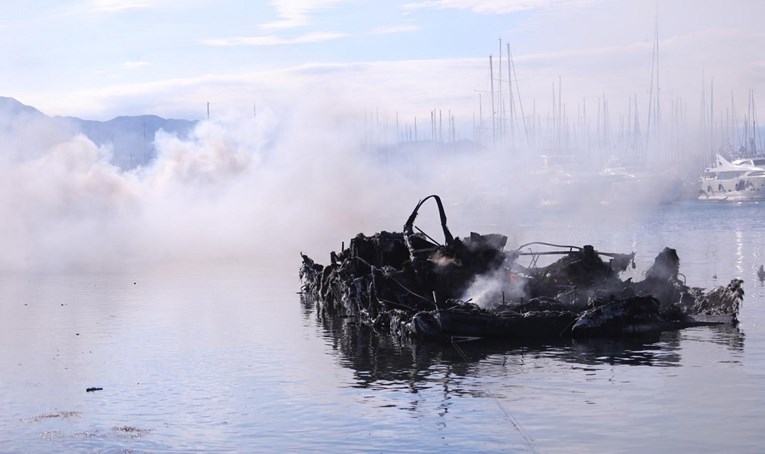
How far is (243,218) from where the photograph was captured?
124 metres

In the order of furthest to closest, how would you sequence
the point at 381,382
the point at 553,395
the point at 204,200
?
1. the point at 204,200
2. the point at 381,382
3. the point at 553,395

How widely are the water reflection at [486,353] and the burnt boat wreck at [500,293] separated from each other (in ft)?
2.37

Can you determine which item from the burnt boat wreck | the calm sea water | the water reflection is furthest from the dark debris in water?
the burnt boat wreck

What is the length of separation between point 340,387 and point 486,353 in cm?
743

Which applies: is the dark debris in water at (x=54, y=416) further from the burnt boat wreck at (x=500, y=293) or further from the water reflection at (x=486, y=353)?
the burnt boat wreck at (x=500, y=293)

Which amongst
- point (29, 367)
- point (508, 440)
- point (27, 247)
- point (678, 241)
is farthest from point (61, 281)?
point (678, 241)

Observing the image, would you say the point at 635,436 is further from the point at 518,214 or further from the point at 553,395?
the point at 518,214

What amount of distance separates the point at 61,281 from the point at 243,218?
49.4 m

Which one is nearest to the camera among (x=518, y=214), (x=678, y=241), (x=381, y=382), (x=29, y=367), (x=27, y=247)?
(x=381, y=382)

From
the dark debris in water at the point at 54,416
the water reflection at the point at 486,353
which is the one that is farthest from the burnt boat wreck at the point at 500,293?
the dark debris in water at the point at 54,416

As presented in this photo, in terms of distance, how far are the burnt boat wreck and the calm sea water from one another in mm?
1095

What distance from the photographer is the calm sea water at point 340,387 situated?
87.8 ft

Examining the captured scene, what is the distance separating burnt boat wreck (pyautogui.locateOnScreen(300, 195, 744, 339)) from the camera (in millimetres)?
42000

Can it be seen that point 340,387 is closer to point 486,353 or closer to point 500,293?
point 486,353
